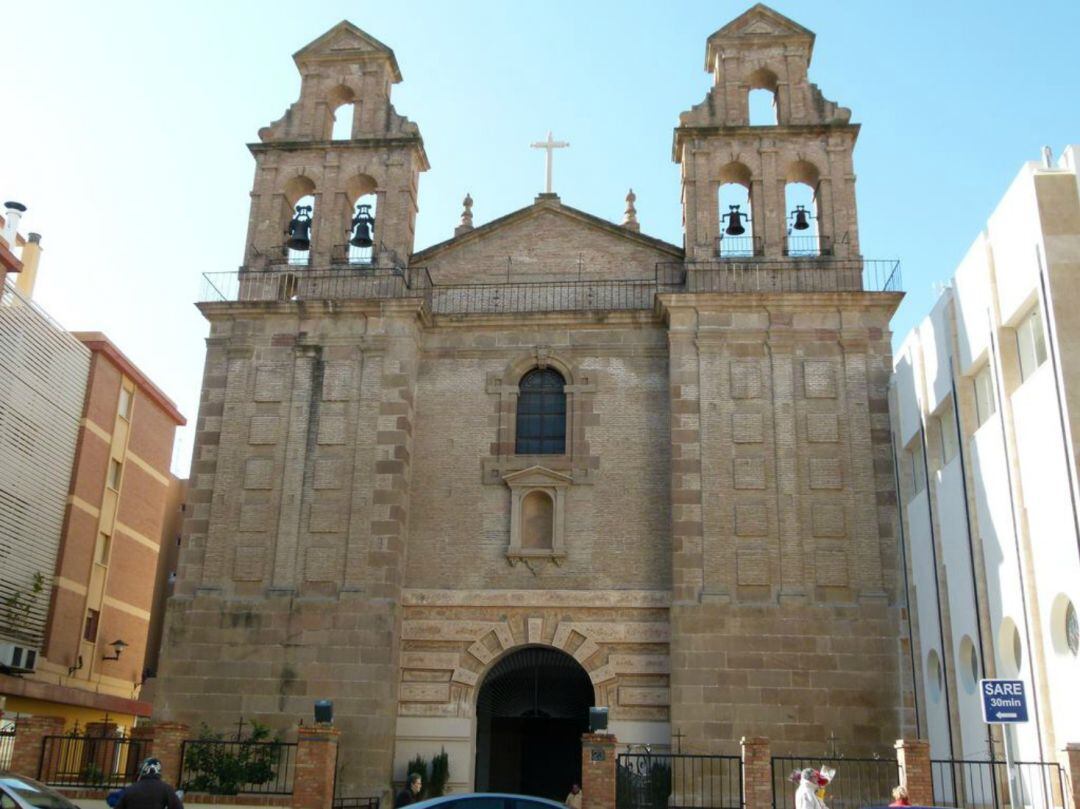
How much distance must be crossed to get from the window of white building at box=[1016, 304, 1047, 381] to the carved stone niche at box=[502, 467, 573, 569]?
28.7 feet

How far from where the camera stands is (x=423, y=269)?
2478cm

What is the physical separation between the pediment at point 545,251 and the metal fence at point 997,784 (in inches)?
455

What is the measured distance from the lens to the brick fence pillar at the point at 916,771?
51.5 ft

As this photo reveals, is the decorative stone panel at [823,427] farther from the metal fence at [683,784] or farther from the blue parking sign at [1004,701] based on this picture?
the blue parking sign at [1004,701]

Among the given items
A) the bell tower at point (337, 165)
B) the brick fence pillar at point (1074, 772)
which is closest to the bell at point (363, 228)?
the bell tower at point (337, 165)

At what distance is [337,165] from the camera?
25.5 metres

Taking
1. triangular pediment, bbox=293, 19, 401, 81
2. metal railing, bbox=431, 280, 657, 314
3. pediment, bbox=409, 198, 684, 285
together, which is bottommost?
metal railing, bbox=431, 280, 657, 314

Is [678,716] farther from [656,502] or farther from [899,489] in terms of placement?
[899,489]

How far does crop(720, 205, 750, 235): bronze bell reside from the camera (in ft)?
80.2

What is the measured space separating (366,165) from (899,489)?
13.1 m

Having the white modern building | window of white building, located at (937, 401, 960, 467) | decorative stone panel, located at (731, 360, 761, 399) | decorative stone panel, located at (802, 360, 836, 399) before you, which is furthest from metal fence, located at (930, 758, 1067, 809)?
decorative stone panel, located at (731, 360, 761, 399)

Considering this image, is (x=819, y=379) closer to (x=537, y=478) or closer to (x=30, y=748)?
(x=537, y=478)

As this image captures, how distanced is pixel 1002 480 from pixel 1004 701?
13.0 ft

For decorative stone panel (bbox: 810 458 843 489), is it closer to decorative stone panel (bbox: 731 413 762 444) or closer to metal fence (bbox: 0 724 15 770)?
decorative stone panel (bbox: 731 413 762 444)
